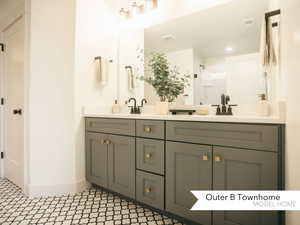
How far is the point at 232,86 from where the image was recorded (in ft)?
6.48

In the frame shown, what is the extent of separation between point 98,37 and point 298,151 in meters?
2.41

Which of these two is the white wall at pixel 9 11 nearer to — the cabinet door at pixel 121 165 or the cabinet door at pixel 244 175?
the cabinet door at pixel 121 165

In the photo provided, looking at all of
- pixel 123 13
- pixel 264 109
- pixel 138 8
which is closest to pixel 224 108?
pixel 264 109

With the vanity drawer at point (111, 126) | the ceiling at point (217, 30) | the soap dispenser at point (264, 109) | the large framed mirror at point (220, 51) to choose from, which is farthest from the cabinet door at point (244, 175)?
the ceiling at point (217, 30)

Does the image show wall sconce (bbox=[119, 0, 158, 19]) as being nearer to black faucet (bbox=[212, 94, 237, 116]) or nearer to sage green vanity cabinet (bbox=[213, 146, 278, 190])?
black faucet (bbox=[212, 94, 237, 116])

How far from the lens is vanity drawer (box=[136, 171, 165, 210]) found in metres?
1.72

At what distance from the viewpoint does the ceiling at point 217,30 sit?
1903 mm

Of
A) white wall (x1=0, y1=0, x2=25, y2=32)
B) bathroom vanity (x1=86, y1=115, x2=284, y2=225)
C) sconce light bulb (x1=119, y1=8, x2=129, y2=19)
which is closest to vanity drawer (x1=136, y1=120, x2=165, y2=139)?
bathroom vanity (x1=86, y1=115, x2=284, y2=225)

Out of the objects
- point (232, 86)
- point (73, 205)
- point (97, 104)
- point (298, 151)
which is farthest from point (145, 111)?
point (298, 151)

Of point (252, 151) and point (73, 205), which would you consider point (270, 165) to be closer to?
point (252, 151)

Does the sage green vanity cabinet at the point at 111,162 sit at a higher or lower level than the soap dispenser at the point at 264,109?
lower

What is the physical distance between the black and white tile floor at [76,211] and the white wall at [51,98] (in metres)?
0.17

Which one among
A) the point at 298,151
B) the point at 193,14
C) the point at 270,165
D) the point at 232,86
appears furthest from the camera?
the point at 193,14

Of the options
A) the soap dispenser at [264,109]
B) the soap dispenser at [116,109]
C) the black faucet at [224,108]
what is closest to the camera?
the soap dispenser at [264,109]
